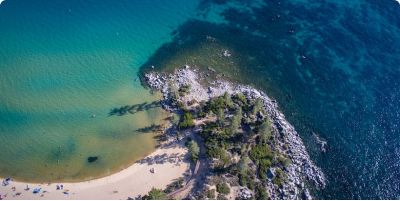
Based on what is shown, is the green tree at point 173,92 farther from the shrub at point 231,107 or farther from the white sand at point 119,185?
the white sand at point 119,185

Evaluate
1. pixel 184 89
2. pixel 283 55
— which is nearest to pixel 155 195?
pixel 184 89

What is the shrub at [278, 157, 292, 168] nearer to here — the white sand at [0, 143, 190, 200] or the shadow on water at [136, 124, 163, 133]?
the white sand at [0, 143, 190, 200]

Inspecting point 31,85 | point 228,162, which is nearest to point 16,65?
point 31,85

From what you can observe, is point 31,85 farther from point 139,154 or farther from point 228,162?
point 228,162

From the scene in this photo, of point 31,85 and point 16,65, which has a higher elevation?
point 16,65

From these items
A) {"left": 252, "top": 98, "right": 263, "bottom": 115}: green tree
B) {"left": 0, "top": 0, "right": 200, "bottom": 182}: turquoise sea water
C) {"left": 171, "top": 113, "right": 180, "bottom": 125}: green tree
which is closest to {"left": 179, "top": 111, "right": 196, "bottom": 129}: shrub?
{"left": 171, "top": 113, "right": 180, "bottom": 125}: green tree

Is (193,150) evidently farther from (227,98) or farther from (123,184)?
(123,184)
